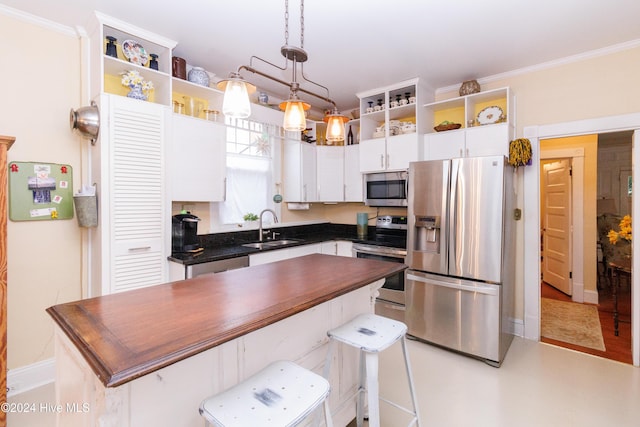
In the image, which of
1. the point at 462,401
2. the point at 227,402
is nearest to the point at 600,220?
the point at 462,401

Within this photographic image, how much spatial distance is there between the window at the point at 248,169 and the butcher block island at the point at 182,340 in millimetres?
1760

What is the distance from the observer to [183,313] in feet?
3.87

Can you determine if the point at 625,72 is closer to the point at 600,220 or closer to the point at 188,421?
the point at 600,220

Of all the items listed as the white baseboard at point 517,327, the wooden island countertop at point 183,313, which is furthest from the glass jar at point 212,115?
the white baseboard at point 517,327

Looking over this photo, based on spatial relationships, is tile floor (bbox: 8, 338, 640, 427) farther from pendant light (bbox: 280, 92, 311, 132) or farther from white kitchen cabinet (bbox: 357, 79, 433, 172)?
white kitchen cabinet (bbox: 357, 79, 433, 172)

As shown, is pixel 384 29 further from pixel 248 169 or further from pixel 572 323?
pixel 572 323

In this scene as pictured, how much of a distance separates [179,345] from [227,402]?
32cm

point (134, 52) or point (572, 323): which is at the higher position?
point (134, 52)

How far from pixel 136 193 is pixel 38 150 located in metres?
0.75

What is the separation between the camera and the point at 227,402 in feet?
3.51

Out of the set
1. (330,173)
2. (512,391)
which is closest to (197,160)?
(330,173)

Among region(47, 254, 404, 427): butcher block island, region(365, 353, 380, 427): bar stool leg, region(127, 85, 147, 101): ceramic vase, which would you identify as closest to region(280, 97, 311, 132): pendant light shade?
region(47, 254, 404, 427): butcher block island

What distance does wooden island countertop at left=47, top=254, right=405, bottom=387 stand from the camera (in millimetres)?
864

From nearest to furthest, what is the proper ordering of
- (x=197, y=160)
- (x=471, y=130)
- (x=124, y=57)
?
(x=124, y=57)
(x=197, y=160)
(x=471, y=130)
